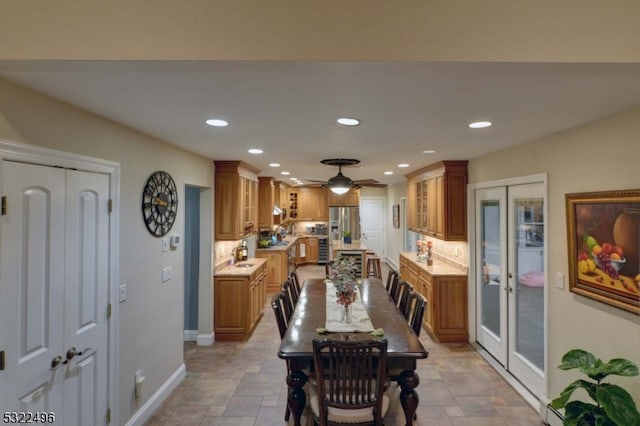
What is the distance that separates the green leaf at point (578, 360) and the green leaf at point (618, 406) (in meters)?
0.18

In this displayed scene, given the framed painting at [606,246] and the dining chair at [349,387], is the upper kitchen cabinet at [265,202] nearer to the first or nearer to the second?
the dining chair at [349,387]

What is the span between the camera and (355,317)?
305 centimetres

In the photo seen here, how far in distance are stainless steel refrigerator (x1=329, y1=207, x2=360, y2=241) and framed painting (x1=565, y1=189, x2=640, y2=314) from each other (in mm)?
7380

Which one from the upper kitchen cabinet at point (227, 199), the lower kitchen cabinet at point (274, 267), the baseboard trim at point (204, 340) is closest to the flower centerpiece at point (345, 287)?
the upper kitchen cabinet at point (227, 199)

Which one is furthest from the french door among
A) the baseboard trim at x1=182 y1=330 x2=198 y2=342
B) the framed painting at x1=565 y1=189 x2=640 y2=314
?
the baseboard trim at x1=182 y1=330 x2=198 y2=342

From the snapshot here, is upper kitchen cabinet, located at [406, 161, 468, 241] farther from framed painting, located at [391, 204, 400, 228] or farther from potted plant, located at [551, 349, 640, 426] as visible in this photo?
framed painting, located at [391, 204, 400, 228]

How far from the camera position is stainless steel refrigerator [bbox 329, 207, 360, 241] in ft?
32.7

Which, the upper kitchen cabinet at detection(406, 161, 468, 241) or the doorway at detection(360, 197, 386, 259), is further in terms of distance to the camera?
the doorway at detection(360, 197, 386, 259)

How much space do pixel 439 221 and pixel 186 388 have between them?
3768 mm

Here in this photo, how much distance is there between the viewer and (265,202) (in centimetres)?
699

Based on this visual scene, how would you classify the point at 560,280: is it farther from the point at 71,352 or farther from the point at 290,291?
the point at 71,352

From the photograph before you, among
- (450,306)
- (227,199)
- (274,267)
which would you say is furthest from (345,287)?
(274,267)

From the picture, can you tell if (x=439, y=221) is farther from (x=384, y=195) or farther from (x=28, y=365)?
(x=384, y=195)

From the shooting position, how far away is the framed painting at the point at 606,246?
2.09 m
